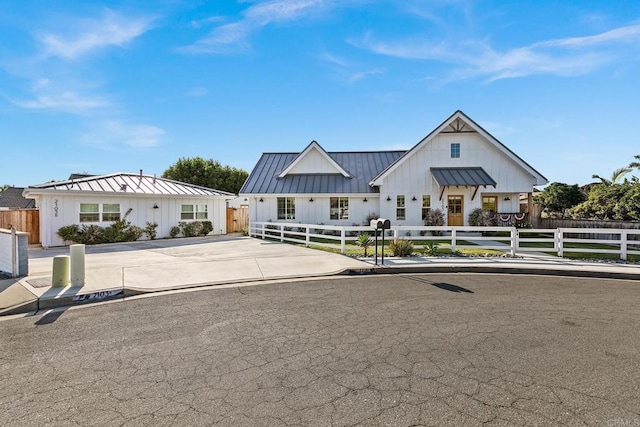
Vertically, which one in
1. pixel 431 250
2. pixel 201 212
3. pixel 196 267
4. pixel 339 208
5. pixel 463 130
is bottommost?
pixel 196 267

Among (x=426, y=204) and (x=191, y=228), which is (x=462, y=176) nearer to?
(x=426, y=204)

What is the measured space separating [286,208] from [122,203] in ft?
31.0

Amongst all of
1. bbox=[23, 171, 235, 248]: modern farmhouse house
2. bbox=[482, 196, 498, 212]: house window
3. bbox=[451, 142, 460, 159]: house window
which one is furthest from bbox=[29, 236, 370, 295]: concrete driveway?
bbox=[482, 196, 498, 212]: house window

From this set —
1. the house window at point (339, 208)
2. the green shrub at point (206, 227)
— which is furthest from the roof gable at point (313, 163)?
the green shrub at point (206, 227)

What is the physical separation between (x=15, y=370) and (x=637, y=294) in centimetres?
1116

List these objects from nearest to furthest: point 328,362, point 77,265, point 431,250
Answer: point 328,362 → point 77,265 → point 431,250

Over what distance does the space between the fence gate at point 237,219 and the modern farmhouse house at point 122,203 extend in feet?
4.28

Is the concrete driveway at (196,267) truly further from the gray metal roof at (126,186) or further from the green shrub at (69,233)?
the gray metal roof at (126,186)

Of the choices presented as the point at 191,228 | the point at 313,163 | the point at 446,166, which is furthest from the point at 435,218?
the point at 191,228

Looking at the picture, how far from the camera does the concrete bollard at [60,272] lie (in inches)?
295

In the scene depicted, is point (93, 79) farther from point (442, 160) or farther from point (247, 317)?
point (442, 160)

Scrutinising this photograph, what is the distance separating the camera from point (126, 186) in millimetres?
18922

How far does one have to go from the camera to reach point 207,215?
22.3 m

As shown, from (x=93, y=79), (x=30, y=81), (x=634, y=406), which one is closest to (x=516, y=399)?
(x=634, y=406)
